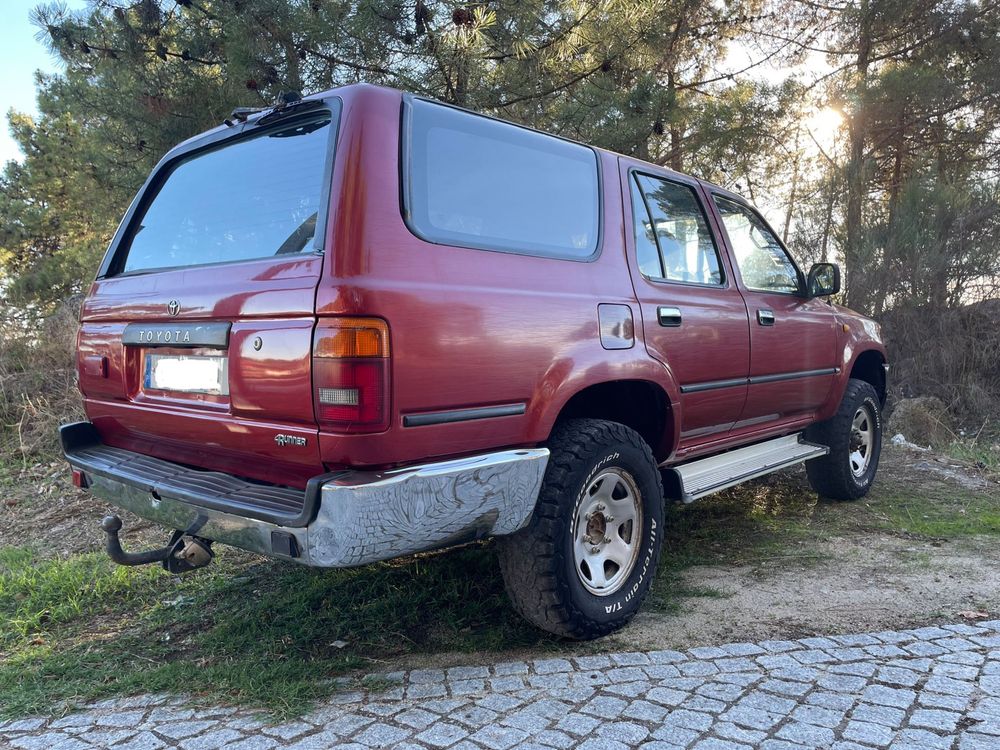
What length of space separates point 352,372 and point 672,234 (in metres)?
2.09

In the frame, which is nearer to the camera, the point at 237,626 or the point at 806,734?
the point at 806,734

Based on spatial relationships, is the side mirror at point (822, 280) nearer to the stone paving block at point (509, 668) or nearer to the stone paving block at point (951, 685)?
the stone paving block at point (951, 685)

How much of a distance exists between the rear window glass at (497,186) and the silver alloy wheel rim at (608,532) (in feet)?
3.11

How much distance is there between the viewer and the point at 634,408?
10.9 ft

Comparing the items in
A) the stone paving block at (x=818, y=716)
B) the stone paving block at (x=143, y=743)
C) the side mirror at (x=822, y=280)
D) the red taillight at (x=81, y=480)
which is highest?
the side mirror at (x=822, y=280)

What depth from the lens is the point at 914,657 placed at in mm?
2672

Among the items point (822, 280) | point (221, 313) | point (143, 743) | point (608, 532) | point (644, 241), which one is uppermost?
point (644, 241)

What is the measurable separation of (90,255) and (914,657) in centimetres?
1501

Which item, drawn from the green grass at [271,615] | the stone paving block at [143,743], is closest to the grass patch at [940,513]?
the green grass at [271,615]

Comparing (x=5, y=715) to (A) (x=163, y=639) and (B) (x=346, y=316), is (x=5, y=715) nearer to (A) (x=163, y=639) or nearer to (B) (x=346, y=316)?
(A) (x=163, y=639)

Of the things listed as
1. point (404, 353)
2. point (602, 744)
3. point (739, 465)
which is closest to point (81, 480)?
point (404, 353)

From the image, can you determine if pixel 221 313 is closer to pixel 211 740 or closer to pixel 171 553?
pixel 171 553

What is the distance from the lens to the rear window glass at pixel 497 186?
245 centimetres

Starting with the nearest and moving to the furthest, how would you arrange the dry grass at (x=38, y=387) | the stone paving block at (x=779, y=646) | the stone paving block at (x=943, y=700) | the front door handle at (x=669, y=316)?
the stone paving block at (x=943, y=700), the stone paving block at (x=779, y=646), the front door handle at (x=669, y=316), the dry grass at (x=38, y=387)
